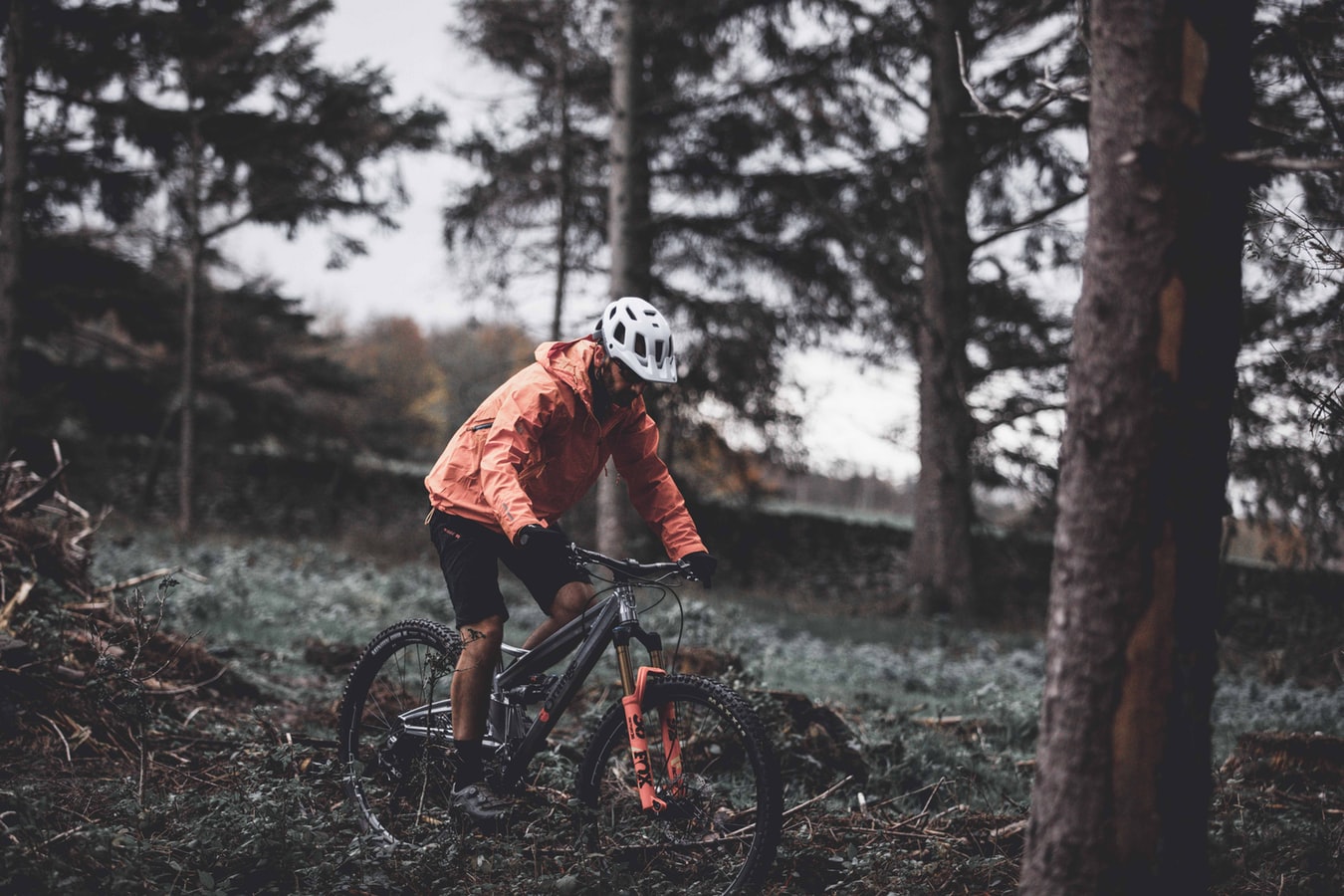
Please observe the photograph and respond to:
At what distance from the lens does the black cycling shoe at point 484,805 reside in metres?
3.89

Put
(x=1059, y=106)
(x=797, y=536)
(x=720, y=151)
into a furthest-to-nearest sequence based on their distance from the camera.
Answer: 1. (x=797, y=536)
2. (x=720, y=151)
3. (x=1059, y=106)

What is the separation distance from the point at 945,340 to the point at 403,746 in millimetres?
10773

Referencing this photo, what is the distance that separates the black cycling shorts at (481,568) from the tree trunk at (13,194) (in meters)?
14.4

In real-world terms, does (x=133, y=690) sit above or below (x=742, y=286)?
below

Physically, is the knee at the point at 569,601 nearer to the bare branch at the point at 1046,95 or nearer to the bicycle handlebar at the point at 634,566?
the bicycle handlebar at the point at 634,566

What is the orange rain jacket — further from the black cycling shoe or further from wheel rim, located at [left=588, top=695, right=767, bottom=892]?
the black cycling shoe

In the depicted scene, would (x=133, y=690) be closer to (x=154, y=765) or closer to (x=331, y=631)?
(x=154, y=765)

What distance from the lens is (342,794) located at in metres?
4.43

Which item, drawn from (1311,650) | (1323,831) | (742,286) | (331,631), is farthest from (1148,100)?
(742,286)

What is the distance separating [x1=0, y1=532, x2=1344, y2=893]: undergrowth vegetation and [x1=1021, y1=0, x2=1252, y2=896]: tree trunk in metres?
0.89

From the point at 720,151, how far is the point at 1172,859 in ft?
51.4

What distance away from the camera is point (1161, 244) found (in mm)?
2406

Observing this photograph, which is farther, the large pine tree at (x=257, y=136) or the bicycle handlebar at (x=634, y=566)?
the large pine tree at (x=257, y=136)

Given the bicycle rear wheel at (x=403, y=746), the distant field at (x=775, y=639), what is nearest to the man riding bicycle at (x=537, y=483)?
the bicycle rear wheel at (x=403, y=746)
